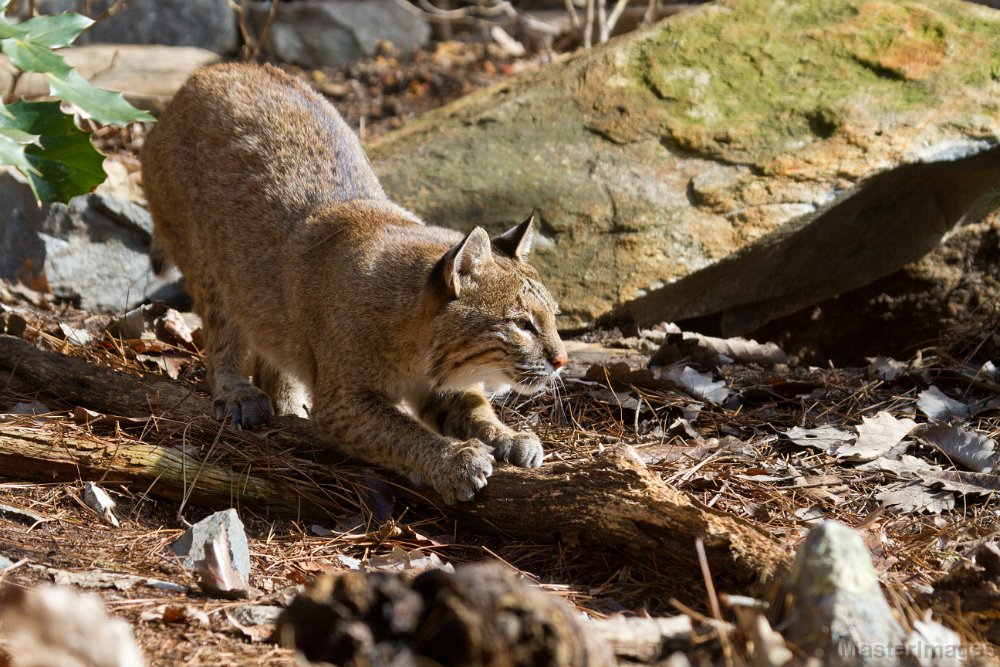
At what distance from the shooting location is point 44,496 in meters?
3.90

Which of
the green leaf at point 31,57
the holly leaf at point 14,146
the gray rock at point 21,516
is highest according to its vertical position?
the green leaf at point 31,57

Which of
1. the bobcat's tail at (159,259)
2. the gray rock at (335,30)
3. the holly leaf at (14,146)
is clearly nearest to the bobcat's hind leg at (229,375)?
the bobcat's tail at (159,259)

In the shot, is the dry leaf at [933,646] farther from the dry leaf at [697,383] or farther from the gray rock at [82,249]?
the gray rock at [82,249]

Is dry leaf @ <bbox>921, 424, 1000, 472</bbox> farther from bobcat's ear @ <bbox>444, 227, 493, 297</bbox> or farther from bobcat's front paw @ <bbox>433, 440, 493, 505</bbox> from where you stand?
bobcat's ear @ <bbox>444, 227, 493, 297</bbox>

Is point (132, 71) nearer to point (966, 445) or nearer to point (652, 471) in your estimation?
point (652, 471)

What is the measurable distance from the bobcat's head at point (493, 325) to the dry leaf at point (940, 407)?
5.95 feet

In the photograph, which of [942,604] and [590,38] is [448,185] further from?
[942,604]

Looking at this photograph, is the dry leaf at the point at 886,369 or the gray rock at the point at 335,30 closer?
the dry leaf at the point at 886,369

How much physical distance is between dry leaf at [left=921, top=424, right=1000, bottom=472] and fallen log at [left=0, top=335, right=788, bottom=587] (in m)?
1.48

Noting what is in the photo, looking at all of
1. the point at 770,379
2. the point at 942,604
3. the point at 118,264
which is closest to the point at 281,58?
the point at 118,264

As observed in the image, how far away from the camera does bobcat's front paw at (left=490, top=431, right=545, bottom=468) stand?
14.0 feet

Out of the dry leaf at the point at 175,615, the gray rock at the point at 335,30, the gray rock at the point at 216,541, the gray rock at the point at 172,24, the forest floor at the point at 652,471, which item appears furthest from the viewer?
the gray rock at the point at 335,30

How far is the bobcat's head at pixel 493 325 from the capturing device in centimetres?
441

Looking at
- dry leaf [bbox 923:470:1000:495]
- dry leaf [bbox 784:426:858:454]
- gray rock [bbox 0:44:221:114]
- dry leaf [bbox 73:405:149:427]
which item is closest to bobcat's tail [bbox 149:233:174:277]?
dry leaf [bbox 73:405:149:427]
